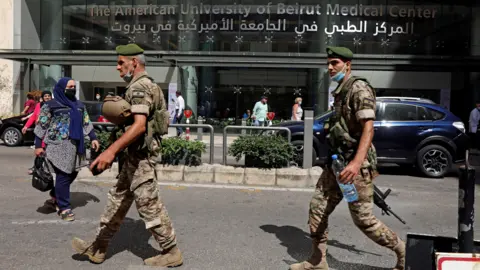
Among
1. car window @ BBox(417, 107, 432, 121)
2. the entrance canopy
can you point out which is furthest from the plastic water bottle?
the entrance canopy

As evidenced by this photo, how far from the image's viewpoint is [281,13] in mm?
21656

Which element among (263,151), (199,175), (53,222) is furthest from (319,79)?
(53,222)

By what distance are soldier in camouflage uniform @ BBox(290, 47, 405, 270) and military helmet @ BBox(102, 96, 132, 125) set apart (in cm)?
171

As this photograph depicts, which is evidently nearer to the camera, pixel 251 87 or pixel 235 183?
pixel 235 183

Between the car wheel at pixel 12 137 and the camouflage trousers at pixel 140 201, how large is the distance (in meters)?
11.7

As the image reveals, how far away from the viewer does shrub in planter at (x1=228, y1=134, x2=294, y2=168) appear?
26.5ft

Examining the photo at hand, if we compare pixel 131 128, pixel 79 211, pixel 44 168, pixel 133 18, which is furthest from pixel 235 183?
pixel 133 18

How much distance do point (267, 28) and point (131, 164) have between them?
18540 mm

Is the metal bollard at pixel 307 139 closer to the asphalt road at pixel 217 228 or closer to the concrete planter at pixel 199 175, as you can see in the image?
the asphalt road at pixel 217 228

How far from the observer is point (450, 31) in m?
21.1

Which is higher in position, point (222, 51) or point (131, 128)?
point (222, 51)

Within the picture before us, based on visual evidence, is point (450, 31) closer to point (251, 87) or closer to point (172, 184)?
point (251, 87)

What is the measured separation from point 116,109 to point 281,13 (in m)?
18.9

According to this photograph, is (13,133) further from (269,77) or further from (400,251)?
(400,251)
